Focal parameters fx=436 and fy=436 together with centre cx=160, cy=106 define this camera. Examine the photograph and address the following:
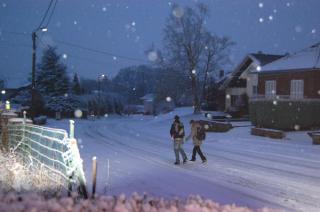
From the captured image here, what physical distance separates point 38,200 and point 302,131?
25.7 metres

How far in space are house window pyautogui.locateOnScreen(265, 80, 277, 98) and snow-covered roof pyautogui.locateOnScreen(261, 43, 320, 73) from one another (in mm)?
1214

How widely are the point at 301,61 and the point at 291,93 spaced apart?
2565 mm

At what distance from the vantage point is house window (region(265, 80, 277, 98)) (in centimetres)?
3573

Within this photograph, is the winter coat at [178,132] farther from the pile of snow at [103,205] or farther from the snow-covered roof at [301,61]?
the snow-covered roof at [301,61]

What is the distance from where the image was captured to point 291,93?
1332 inches

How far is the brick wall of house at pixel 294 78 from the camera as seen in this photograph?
31.3m

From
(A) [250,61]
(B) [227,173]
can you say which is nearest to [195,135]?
(B) [227,173]

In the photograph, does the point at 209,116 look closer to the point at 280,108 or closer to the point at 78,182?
the point at 280,108

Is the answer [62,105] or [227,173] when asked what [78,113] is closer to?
[62,105]

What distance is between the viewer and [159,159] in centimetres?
1748

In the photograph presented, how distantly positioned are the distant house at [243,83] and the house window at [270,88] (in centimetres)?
473

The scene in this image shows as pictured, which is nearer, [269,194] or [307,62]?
[269,194]

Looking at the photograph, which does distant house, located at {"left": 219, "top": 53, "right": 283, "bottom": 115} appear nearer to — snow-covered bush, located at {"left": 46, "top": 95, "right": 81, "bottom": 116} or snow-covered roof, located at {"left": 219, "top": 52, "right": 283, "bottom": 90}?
snow-covered roof, located at {"left": 219, "top": 52, "right": 283, "bottom": 90}

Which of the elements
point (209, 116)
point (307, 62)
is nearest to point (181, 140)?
point (307, 62)
